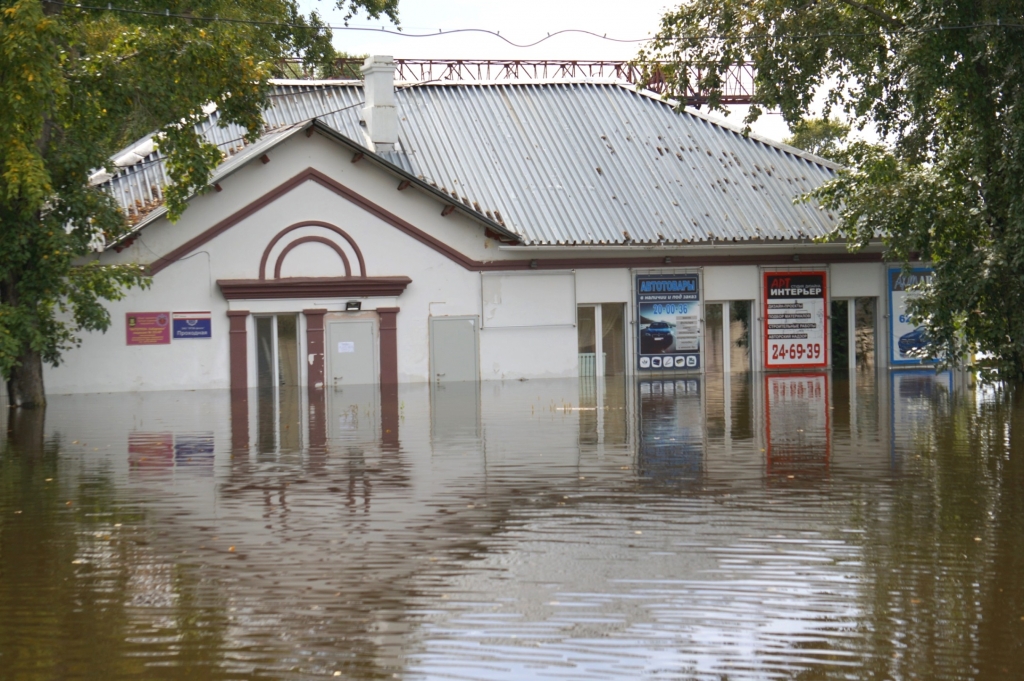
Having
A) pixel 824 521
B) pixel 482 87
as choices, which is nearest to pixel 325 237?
pixel 482 87

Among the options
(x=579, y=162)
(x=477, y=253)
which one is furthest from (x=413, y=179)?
(x=579, y=162)

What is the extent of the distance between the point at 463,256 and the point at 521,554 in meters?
20.3

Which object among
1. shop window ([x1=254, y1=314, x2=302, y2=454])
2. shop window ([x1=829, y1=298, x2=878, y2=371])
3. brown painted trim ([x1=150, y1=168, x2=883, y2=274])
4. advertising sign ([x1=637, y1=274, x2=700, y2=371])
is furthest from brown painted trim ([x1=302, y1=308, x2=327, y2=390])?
shop window ([x1=829, y1=298, x2=878, y2=371])

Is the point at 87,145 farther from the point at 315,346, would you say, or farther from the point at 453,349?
the point at 453,349

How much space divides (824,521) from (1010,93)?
44.4 ft

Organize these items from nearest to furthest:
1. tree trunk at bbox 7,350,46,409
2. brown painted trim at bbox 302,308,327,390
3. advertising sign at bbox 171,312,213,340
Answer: tree trunk at bbox 7,350,46,409 → advertising sign at bbox 171,312,213,340 → brown painted trim at bbox 302,308,327,390

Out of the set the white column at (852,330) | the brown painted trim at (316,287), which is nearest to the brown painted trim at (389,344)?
the brown painted trim at (316,287)

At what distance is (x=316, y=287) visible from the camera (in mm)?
27125

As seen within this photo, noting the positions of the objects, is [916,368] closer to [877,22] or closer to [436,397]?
[877,22]

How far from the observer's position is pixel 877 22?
70.6 feet

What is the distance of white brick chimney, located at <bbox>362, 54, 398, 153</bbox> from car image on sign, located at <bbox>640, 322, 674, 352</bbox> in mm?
8101

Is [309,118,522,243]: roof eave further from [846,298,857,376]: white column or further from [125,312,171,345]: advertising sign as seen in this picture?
[846,298,857,376]: white column

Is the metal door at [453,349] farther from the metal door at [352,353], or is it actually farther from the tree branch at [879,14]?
the tree branch at [879,14]

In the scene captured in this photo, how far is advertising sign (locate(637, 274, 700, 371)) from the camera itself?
29.9 meters
